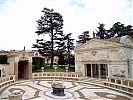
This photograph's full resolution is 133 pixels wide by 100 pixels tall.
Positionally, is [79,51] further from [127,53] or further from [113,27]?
[113,27]

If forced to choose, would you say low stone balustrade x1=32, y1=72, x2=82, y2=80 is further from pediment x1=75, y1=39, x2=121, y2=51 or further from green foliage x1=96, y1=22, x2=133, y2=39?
green foliage x1=96, y1=22, x2=133, y2=39

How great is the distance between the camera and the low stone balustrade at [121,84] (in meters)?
15.4

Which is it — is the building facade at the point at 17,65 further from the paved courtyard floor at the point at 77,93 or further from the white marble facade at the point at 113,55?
the white marble facade at the point at 113,55

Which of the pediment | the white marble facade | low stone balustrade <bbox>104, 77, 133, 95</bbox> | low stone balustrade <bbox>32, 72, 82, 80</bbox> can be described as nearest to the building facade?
low stone balustrade <bbox>32, 72, 82, 80</bbox>

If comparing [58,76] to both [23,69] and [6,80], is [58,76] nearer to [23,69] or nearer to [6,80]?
[23,69]

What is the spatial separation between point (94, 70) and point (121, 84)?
10000 millimetres

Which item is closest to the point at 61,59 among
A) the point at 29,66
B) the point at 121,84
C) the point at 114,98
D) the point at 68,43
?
the point at 68,43

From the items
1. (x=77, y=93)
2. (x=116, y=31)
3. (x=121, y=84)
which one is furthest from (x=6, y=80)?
(x=116, y=31)

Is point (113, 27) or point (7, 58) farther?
point (113, 27)

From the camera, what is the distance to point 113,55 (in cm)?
2142

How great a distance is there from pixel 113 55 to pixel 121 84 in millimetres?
5348

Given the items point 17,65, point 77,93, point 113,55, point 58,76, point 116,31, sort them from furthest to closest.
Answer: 1. point 116,31
2. point 58,76
3. point 17,65
4. point 113,55
5. point 77,93

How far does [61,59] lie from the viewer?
36344 millimetres

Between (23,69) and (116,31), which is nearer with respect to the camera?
(23,69)
